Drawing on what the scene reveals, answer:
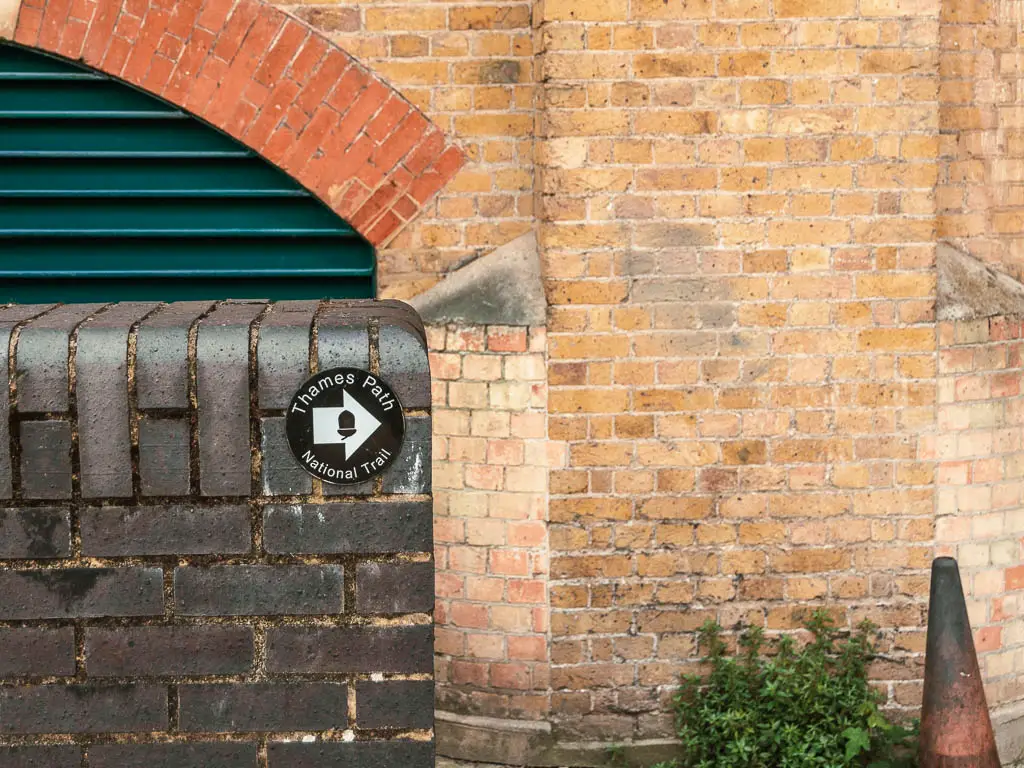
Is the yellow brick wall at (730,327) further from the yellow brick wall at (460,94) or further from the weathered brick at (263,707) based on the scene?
the weathered brick at (263,707)

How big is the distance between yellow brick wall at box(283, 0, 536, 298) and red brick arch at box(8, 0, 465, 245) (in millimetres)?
62

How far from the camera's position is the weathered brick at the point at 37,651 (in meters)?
1.71

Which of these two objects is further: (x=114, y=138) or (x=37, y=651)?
(x=114, y=138)

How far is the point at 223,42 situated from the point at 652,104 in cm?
154

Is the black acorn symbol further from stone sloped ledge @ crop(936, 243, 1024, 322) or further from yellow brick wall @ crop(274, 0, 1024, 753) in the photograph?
stone sloped ledge @ crop(936, 243, 1024, 322)

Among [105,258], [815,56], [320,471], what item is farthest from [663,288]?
[320,471]

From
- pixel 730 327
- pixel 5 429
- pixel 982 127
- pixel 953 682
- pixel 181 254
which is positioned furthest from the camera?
pixel 181 254

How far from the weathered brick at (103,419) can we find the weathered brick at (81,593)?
0.13 m

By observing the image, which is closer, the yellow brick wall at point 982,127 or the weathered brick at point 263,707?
the weathered brick at point 263,707

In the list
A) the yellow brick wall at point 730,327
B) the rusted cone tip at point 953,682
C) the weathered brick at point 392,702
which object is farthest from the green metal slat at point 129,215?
the weathered brick at point 392,702

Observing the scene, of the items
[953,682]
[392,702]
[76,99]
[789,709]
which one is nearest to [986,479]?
[953,682]

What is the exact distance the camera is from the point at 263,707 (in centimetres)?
173

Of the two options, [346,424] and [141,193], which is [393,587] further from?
[141,193]

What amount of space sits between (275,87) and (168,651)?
108 inches
